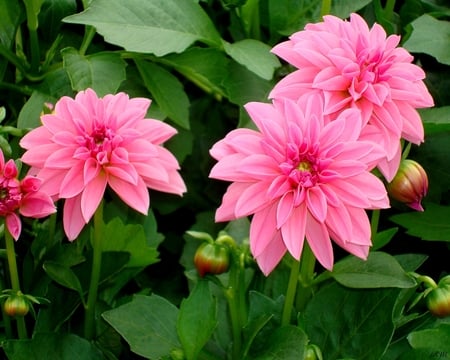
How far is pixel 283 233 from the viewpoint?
0.63 m

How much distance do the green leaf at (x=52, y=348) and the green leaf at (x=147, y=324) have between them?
0.05 meters

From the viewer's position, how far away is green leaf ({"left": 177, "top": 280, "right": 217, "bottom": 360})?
718 mm

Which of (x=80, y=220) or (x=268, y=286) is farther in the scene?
(x=268, y=286)

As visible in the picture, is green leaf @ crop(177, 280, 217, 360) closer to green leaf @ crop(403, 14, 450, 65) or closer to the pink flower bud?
the pink flower bud

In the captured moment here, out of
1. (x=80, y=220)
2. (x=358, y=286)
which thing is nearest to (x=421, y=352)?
(x=358, y=286)

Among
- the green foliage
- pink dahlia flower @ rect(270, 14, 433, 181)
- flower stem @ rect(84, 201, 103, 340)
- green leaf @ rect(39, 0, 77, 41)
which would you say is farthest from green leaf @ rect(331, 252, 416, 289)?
green leaf @ rect(39, 0, 77, 41)

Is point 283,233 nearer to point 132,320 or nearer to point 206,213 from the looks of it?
point 132,320

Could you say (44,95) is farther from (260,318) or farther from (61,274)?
(260,318)

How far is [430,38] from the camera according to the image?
948mm

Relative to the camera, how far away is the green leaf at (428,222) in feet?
2.94

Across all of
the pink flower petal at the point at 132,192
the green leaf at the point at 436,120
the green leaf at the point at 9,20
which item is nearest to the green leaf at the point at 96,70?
the green leaf at the point at 9,20

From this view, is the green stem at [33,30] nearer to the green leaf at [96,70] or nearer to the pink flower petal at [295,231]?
the green leaf at [96,70]

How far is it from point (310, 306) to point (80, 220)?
0.75 ft

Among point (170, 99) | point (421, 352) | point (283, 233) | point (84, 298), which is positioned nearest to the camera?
point (283, 233)
